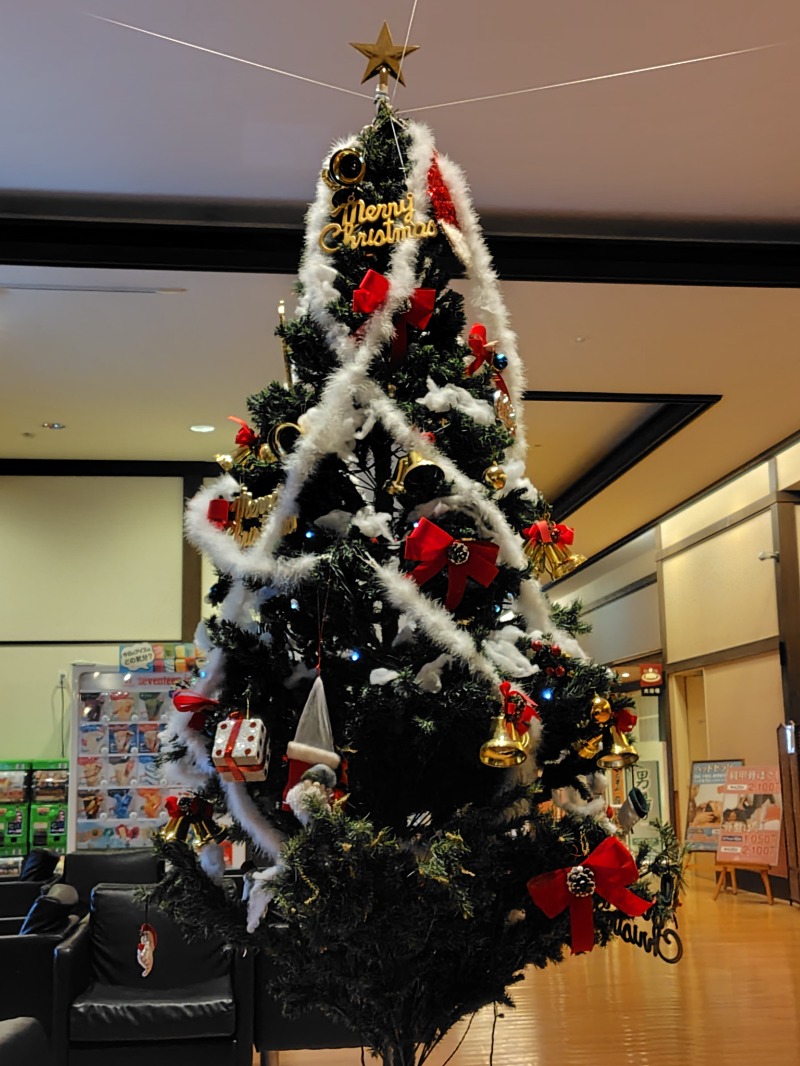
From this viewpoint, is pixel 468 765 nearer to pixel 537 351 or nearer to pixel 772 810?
pixel 537 351

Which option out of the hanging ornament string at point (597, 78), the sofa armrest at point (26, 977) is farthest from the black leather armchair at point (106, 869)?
the hanging ornament string at point (597, 78)

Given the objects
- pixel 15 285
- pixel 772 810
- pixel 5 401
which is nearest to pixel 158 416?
pixel 5 401

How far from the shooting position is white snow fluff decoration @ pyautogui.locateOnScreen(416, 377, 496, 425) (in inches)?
88.3

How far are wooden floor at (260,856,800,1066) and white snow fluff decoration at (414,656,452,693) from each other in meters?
3.61

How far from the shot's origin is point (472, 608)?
2285 millimetres

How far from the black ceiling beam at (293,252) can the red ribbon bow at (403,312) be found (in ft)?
10.9

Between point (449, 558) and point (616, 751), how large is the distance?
1.76 feet

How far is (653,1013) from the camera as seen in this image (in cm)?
585

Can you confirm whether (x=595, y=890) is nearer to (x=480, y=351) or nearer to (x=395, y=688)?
(x=395, y=688)

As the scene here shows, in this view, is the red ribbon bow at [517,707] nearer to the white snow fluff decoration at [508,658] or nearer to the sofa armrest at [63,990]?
the white snow fluff decoration at [508,658]

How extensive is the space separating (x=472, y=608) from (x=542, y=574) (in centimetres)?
24

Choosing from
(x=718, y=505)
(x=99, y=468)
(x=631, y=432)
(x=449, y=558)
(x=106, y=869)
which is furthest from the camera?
(x=718, y=505)

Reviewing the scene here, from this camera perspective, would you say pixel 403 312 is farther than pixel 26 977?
No

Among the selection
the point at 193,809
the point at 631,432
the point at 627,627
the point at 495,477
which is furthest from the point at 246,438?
the point at 627,627
